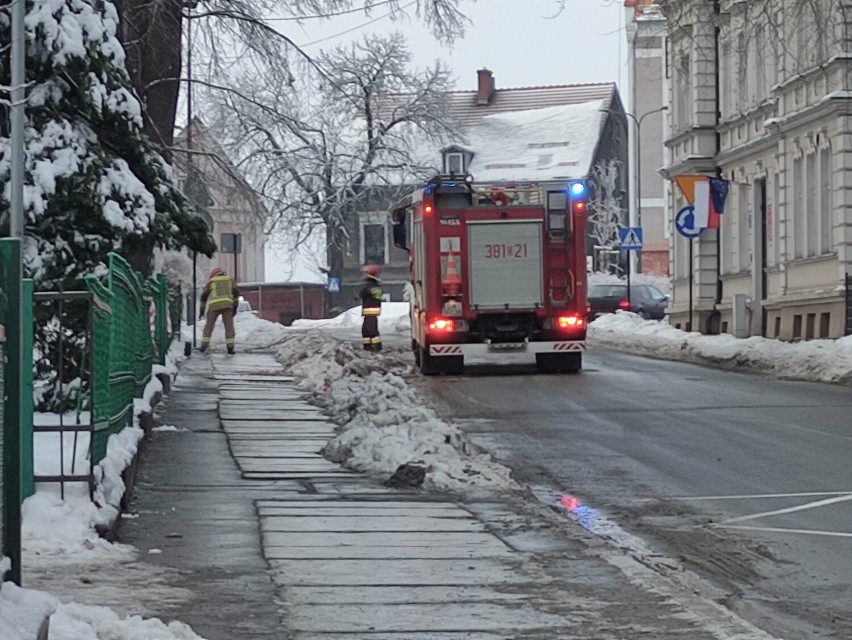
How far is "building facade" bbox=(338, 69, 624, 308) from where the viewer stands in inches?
3413

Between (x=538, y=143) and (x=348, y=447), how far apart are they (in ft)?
254

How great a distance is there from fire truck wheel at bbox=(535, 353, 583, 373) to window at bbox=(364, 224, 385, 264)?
62.7 m

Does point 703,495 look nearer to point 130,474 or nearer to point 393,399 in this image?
point 130,474

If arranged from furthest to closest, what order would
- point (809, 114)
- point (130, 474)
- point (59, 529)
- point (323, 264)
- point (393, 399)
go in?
point (323, 264)
point (809, 114)
point (393, 399)
point (130, 474)
point (59, 529)

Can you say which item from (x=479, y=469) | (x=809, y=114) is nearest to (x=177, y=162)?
(x=809, y=114)

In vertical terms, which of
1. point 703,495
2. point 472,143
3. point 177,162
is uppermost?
point 472,143

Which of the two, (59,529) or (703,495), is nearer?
(59,529)

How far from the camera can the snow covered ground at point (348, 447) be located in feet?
20.7

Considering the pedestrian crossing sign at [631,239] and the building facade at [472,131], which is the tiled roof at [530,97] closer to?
the building facade at [472,131]

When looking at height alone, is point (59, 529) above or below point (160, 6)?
below

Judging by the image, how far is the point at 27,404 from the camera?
8305 millimetres

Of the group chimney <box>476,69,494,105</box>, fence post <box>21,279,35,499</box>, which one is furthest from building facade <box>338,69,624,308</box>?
fence post <box>21,279,35,499</box>

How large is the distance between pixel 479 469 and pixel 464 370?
1430cm

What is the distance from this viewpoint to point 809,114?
34688 mm
